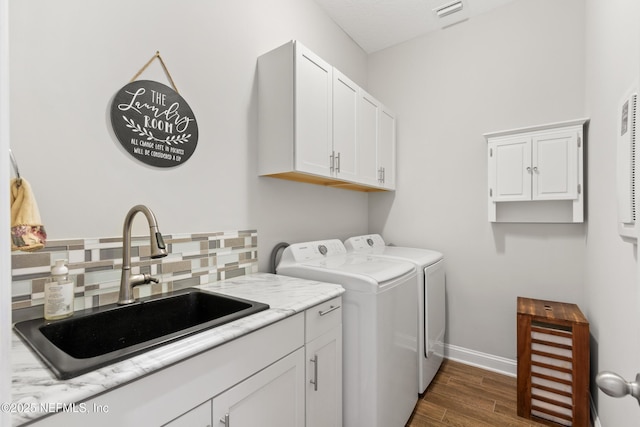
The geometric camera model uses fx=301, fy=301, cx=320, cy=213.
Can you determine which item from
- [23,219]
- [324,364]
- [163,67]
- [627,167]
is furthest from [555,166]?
[23,219]

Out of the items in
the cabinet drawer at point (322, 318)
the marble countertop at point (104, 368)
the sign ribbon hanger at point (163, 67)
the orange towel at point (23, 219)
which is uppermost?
the sign ribbon hanger at point (163, 67)

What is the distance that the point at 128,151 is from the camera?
132cm

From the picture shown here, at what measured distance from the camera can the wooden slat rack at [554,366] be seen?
5.84ft

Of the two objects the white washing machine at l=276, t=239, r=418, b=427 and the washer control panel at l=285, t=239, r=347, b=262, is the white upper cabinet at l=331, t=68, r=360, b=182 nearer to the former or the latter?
the washer control panel at l=285, t=239, r=347, b=262

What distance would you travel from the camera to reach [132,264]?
4.33ft

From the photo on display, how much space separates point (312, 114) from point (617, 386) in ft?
5.76

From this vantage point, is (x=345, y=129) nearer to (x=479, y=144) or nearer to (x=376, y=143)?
(x=376, y=143)

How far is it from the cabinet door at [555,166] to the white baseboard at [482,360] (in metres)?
1.34

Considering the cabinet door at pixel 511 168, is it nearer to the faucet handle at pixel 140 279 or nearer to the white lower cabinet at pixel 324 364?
the white lower cabinet at pixel 324 364

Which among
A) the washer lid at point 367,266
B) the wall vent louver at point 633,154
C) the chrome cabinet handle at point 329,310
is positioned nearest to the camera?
the wall vent louver at point 633,154

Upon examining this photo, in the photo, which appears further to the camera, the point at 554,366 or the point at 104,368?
the point at 554,366

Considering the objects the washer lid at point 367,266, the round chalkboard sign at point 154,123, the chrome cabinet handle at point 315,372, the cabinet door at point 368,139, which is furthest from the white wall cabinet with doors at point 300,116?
the chrome cabinet handle at point 315,372

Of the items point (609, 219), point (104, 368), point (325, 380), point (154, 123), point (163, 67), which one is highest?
point (163, 67)

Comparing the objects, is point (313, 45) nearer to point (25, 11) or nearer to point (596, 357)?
point (25, 11)
